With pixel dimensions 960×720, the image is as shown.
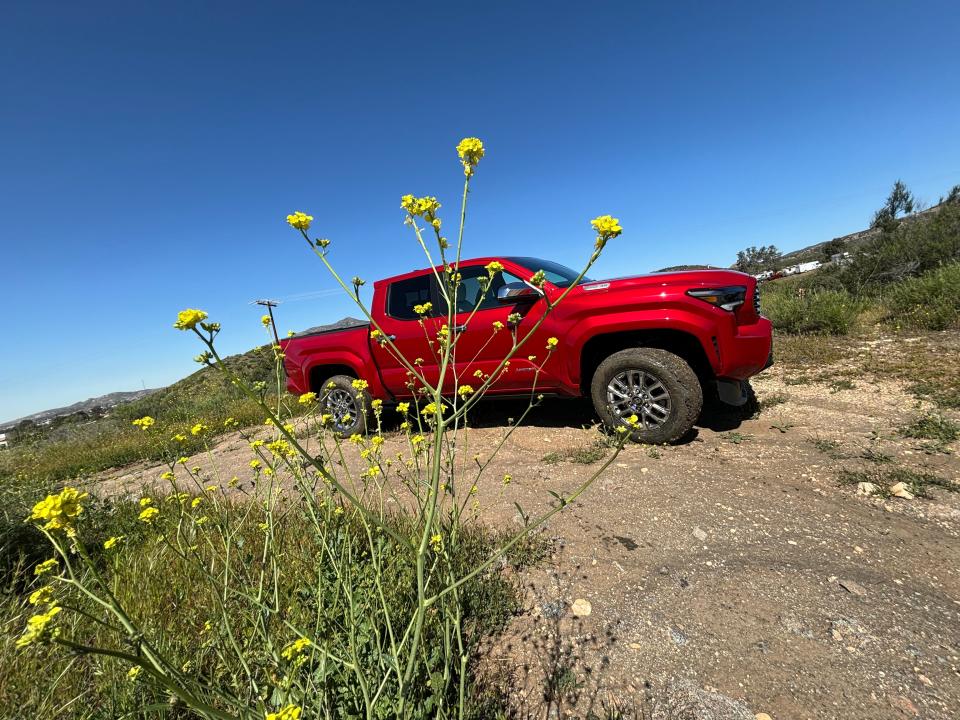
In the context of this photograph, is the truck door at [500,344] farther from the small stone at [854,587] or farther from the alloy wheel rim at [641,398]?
the small stone at [854,587]

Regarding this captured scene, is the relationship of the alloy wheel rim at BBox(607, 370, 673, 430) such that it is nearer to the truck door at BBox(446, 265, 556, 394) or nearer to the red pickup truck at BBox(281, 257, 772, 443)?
the red pickup truck at BBox(281, 257, 772, 443)

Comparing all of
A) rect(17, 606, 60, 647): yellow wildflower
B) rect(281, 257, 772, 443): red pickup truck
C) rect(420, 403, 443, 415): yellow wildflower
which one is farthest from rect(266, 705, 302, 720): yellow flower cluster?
rect(281, 257, 772, 443): red pickup truck

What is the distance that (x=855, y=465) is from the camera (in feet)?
9.34

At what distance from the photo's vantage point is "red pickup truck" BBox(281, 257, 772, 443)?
11.3 ft

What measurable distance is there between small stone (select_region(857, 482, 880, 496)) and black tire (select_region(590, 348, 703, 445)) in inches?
43.3

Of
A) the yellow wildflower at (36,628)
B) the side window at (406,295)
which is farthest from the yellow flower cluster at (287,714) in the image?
the side window at (406,295)

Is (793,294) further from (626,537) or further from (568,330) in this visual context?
(626,537)

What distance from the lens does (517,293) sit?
123 inches

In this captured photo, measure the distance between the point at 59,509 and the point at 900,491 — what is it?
378cm

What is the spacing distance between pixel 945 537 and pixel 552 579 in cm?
204

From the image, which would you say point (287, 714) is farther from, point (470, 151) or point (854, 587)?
point (854, 587)

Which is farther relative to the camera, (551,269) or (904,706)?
(551,269)

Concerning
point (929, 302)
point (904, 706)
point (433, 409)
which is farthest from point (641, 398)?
point (929, 302)

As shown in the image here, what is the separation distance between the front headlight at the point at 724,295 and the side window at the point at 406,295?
2838 millimetres
